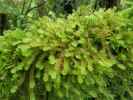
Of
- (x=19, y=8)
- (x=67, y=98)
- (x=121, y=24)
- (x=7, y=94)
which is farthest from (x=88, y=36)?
(x=19, y=8)

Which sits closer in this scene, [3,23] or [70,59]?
[70,59]

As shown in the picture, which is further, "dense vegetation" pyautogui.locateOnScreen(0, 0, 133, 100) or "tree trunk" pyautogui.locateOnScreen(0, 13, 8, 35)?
"tree trunk" pyautogui.locateOnScreen(0, 13, 8, 35)

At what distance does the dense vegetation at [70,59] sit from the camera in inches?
159

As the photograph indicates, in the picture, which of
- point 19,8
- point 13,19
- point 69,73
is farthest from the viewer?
point 19,8

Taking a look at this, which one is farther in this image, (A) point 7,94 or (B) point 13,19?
(B) point 13,19

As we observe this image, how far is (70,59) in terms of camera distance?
406 cm

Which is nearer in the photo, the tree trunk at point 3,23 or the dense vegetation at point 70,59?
the dense vegetation at point 70,59

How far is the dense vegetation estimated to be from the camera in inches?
159

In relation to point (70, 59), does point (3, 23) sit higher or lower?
higher

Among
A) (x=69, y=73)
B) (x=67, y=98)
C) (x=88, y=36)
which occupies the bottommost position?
(x=67, y=98)

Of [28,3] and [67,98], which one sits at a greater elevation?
[28,3]

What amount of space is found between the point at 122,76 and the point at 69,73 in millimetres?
711

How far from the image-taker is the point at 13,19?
7055mm

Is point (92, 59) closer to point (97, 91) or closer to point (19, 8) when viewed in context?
point (97, 91)
